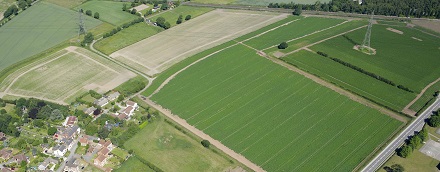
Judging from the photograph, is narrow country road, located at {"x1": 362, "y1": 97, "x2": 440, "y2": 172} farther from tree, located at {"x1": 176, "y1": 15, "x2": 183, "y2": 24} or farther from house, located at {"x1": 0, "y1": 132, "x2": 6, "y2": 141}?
tree, located at {"x1": 176, "y1": 15, "x2": 183, "y2": 24}

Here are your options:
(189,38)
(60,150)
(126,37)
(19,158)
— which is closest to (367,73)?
(189,38)

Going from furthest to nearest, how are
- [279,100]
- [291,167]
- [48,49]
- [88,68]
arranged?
[48,49] → [88,68] → [279,100] → [291,167]

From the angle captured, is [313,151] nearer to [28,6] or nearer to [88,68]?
[88,68]

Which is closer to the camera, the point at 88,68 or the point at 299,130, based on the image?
the point at 299,130

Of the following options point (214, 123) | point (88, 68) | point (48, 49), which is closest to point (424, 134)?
point (214, 123)

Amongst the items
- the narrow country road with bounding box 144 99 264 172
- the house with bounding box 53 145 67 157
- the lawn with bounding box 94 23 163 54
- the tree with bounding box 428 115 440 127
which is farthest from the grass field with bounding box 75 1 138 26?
the tree with bounding box 428 115 440 127

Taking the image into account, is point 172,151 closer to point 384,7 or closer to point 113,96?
point 113,96
